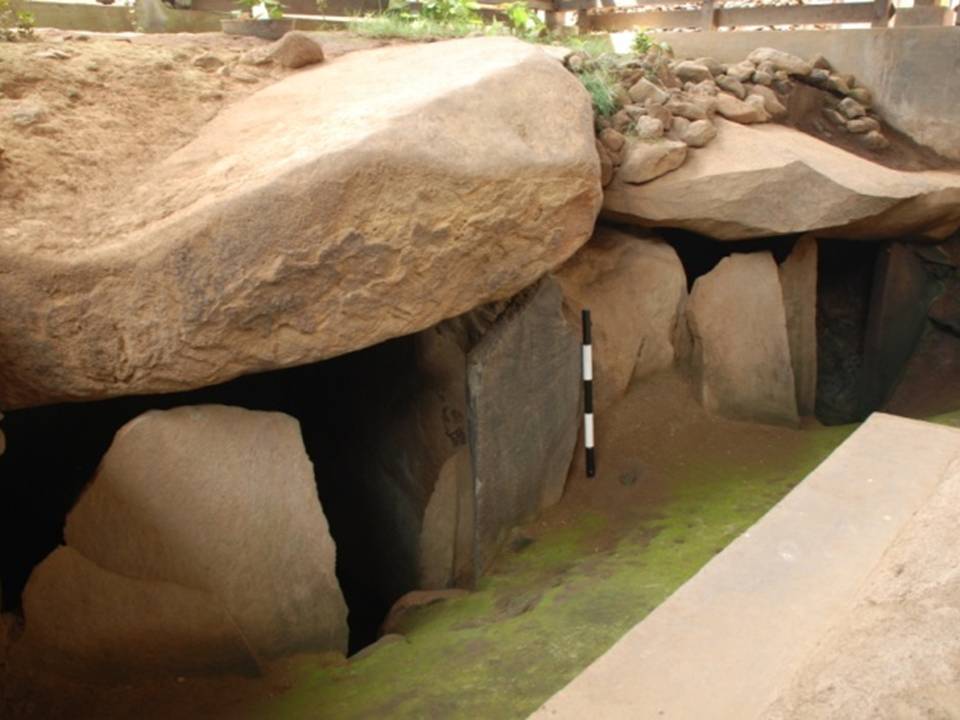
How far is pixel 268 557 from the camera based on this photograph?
3367 mm

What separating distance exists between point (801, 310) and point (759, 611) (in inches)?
155

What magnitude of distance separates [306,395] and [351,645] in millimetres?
1781

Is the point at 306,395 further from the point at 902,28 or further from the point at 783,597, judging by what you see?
the point at 902,28

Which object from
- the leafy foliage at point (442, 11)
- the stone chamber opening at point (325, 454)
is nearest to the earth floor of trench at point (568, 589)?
the stone chamber opening at point (325, 454)

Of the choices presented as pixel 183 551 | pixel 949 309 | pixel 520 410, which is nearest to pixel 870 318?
pixel 949 309

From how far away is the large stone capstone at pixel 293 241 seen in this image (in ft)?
9.25

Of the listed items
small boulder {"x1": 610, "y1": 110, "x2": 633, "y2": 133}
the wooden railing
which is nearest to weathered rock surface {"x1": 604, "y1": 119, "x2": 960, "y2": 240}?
small boulder {"x1": 610, "y1": 110, "x2": 633, "y2": 133}

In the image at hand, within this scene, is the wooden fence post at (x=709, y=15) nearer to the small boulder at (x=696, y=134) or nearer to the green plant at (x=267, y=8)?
the small boulder at (x=696, y=134)

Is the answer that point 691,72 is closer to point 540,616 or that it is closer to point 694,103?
point 694,103

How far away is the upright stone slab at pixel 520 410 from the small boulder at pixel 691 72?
2148 millimetres

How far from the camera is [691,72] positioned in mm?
5598

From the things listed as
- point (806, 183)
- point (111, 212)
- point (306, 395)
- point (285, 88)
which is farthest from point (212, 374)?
point (806, 183)

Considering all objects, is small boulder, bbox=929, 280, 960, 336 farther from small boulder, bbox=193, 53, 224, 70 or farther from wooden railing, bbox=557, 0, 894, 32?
small boulder, bbox=193, 53, 224, 70

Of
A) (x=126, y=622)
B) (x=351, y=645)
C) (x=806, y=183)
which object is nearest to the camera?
(x=126, y=622)
